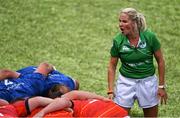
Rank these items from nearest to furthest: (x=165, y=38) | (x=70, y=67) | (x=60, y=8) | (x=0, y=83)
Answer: (x=0, y=83) < (x=70, y=67) < (x=165, y=38) < (x=60, y=8)

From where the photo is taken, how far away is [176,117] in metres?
5.59

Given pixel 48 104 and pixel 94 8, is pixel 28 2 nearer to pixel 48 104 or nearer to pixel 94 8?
pixel 94 8

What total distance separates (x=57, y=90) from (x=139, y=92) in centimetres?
82

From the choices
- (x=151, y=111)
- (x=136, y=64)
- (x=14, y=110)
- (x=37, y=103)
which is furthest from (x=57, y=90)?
(x=151, y=111)

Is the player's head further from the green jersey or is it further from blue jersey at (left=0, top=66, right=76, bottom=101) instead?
the green jersey

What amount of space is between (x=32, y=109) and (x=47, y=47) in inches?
147

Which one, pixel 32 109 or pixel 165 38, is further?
pixel 165 38

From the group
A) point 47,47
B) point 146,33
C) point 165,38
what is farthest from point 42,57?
point 146,33

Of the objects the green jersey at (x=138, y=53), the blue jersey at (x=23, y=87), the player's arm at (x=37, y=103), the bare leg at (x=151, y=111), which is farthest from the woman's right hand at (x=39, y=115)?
the bare leg at (x=151, y=111)

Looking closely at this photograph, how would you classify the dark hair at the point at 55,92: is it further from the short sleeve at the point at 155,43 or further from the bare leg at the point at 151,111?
the short sleeve at the point at 155,43

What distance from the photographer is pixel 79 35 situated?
854cm

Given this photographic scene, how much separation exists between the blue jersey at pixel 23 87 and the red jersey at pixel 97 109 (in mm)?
719

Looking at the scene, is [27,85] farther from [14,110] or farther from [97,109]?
[97,109]

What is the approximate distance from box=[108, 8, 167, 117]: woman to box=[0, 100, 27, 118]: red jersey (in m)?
0.90
